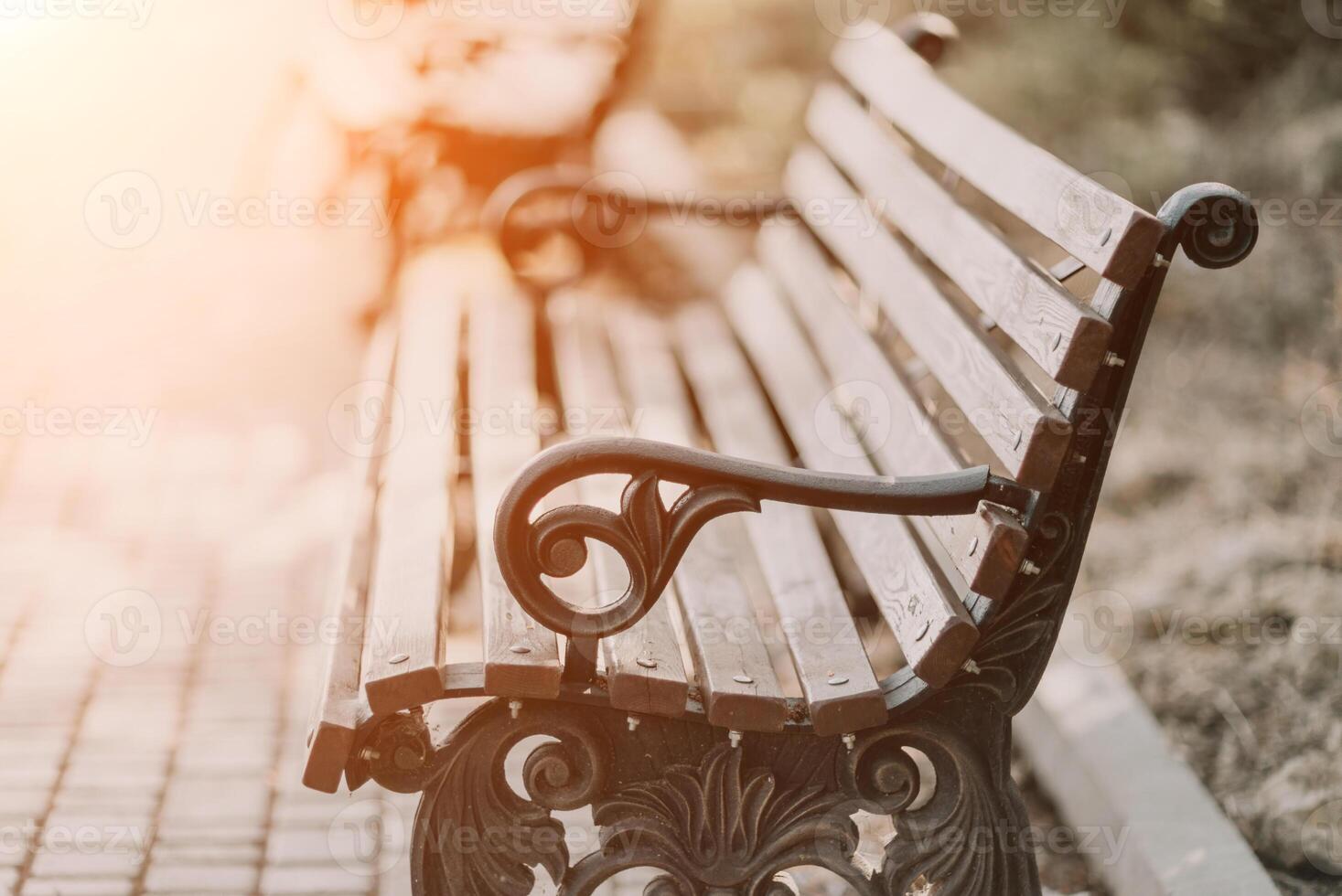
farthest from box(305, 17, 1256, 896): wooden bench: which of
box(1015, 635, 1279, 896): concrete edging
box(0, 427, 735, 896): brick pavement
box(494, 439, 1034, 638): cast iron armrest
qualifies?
box(1015, 635, 1279, 896): concrete edging

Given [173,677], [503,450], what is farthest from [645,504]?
[173,677]

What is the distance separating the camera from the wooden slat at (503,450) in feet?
5.80

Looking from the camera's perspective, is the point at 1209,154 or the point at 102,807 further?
the point at 1209,154

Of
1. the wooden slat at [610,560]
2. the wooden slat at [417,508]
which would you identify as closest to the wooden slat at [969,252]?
the wooden slat at [610,560]

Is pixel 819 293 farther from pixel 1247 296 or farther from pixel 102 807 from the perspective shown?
pixel 1247 296

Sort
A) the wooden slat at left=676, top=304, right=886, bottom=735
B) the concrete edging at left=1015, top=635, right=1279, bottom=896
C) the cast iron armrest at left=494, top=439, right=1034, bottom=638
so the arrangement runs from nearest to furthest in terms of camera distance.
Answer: the cast iron armrest at left=494, top=439, right=1034, bottom=638 < the wooden slat at left=676, top=304, right=886, bottom=735 < the concrete edging at left=1015, top=635, right=1279, bottom=896

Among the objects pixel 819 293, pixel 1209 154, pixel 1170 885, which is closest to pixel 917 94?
pixel 819 293

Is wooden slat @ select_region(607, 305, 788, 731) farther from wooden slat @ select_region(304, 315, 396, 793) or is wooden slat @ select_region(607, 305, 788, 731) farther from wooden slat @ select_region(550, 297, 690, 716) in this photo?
wooden slat @ select_region(304, 315, 396, 793)

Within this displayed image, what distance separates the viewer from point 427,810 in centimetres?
183

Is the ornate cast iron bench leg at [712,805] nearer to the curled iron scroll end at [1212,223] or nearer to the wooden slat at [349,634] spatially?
the wooden slat at [349,634]

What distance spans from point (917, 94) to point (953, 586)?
1176mm

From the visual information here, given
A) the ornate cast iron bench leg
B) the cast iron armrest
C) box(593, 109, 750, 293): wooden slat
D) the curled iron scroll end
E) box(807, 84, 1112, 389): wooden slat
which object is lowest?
the ornate cast iron bench leg

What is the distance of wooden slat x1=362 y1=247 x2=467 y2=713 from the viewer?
1.78 m

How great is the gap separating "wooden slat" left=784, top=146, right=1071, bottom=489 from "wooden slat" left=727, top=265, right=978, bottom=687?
21cm
